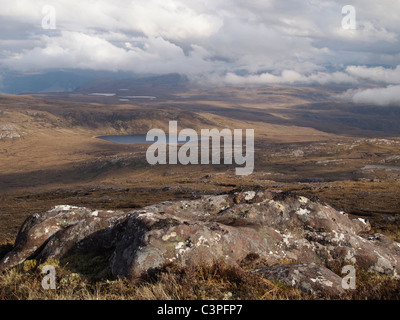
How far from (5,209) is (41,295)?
55168 millimetres

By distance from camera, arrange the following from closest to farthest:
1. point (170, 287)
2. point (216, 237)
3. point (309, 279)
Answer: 1. point (170, 287)
2. point (309, 279)
3. point (216, 237)

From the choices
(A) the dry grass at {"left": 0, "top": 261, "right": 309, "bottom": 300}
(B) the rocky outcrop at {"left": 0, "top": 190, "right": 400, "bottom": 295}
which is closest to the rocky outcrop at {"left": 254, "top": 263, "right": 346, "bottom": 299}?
(B) the rocky outcrop at {"left": 0, "top": 190, "right": 400, "bottom": 295}

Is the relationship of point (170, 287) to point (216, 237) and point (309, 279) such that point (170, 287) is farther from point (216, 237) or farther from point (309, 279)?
point (309, 279)

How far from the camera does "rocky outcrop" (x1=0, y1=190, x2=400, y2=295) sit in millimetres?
9188

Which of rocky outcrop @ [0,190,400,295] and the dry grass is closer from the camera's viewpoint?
the dry grass

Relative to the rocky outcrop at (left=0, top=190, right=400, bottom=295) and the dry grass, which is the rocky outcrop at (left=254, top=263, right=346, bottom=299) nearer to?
the rocky outcrop at (left=0, top=190, right=400, bottom=295)

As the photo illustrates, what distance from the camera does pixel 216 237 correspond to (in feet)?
33.5

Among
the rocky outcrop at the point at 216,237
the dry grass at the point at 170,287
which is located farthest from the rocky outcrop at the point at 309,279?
the dry grass at the point at 170,287

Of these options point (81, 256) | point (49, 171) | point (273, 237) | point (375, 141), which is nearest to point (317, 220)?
point (273, 237)

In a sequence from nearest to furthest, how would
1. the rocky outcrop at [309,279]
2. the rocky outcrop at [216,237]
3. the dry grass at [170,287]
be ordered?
the dry grass at [170,287]
the rocky outcrop at [309,279]
the rocky outcrop at [216,237]

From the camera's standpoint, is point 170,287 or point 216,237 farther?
point 216,237

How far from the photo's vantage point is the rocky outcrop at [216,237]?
30.1 feet

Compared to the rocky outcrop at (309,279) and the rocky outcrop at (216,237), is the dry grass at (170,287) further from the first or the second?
the rocky outcrop at (216,237)

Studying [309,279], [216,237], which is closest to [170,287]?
[216,237]
